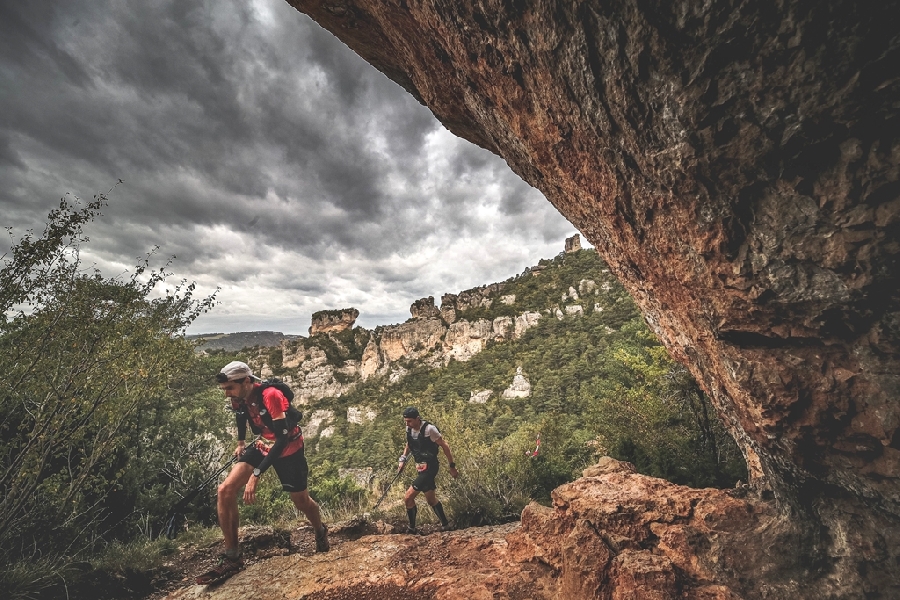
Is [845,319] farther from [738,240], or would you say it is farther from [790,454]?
[790,454]

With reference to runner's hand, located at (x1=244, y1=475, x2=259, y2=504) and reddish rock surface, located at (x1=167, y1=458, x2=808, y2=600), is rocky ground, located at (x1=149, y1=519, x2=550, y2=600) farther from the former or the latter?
runner's hand, located at (x1=244, y1=475, x2=259, y2=504)

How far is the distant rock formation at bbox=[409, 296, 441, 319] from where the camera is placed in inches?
3471

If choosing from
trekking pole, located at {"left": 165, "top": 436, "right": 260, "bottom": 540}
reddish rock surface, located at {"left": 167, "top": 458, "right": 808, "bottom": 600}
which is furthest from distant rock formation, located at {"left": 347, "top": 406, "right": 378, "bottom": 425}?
reddish rock surface, located at {"left": 167, "top": 458, "right": 808, "bottom": 600}

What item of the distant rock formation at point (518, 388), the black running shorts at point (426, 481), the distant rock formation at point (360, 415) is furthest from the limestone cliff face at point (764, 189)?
the distant rock formation at point (360, 415)

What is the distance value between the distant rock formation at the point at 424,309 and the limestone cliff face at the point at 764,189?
8219 centimetres

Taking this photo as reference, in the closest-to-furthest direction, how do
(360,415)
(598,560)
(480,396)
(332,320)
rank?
(598,560), (480,396), (360,415), (332,320)

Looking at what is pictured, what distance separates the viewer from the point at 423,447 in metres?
6.60

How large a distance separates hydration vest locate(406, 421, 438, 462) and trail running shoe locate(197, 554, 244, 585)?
120 inches

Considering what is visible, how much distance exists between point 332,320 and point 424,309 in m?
35.1

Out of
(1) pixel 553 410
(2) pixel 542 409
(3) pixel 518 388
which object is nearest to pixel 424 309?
(3) pixel 518 388

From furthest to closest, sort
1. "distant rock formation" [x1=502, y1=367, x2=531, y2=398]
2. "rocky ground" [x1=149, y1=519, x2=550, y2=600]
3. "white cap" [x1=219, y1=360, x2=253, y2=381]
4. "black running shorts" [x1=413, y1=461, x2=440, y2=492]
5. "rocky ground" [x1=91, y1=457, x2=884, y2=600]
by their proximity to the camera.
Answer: "distant rock formation" [x1=502, y1=367, x2=531, y2=398] → "black running shorts" [x1=413, y1=461, x2=440, y2=492] → "white cap" [x1=219, y1=360, x2=253, y2=381] → "rocky ground" [x1=149, y1=519, x2=550, y2=600] → "rocky ground" [x1=91, y1=457, x2=884, y2=600]

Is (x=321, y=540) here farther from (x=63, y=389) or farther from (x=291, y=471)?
(x=63, y=389)

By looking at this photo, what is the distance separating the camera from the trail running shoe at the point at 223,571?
393cm

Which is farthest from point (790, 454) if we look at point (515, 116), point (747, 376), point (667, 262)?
point (515, 116)
